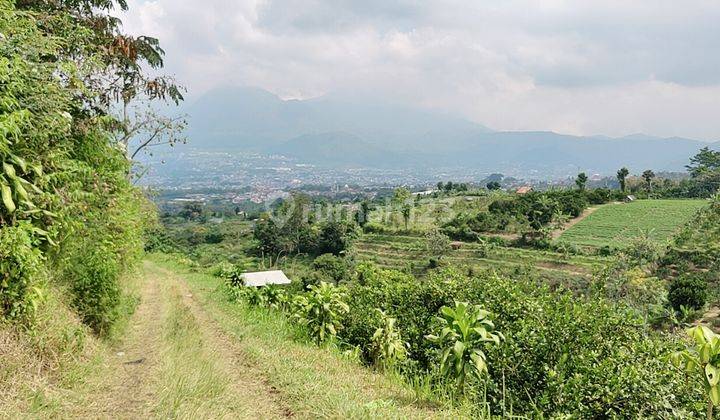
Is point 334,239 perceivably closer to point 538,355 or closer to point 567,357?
point 538,355

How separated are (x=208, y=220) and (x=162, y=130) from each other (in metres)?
64.5

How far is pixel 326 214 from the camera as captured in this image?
223ft

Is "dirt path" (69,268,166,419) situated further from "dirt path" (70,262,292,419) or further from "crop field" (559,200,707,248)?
"crop field" (559,200,707,248)

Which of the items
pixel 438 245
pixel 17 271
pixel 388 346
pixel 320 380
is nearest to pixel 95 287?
pixel 17 271

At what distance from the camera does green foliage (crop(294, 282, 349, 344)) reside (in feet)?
22.9

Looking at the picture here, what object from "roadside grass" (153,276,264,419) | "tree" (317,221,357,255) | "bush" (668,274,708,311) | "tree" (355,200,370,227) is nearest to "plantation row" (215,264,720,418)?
"roadside grass" (153,276,264,419)

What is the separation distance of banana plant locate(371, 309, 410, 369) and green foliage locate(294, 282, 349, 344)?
1.02 metres

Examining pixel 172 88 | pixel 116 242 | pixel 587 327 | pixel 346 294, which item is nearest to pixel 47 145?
pixel 116 242

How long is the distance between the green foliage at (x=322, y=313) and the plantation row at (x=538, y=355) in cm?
83

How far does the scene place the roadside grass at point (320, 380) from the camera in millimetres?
3584

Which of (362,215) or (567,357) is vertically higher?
(567,357)

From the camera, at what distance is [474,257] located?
145 ft

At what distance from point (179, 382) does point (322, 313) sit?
3.30 m

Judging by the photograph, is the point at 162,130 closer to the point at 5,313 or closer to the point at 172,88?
the point at 172,88
